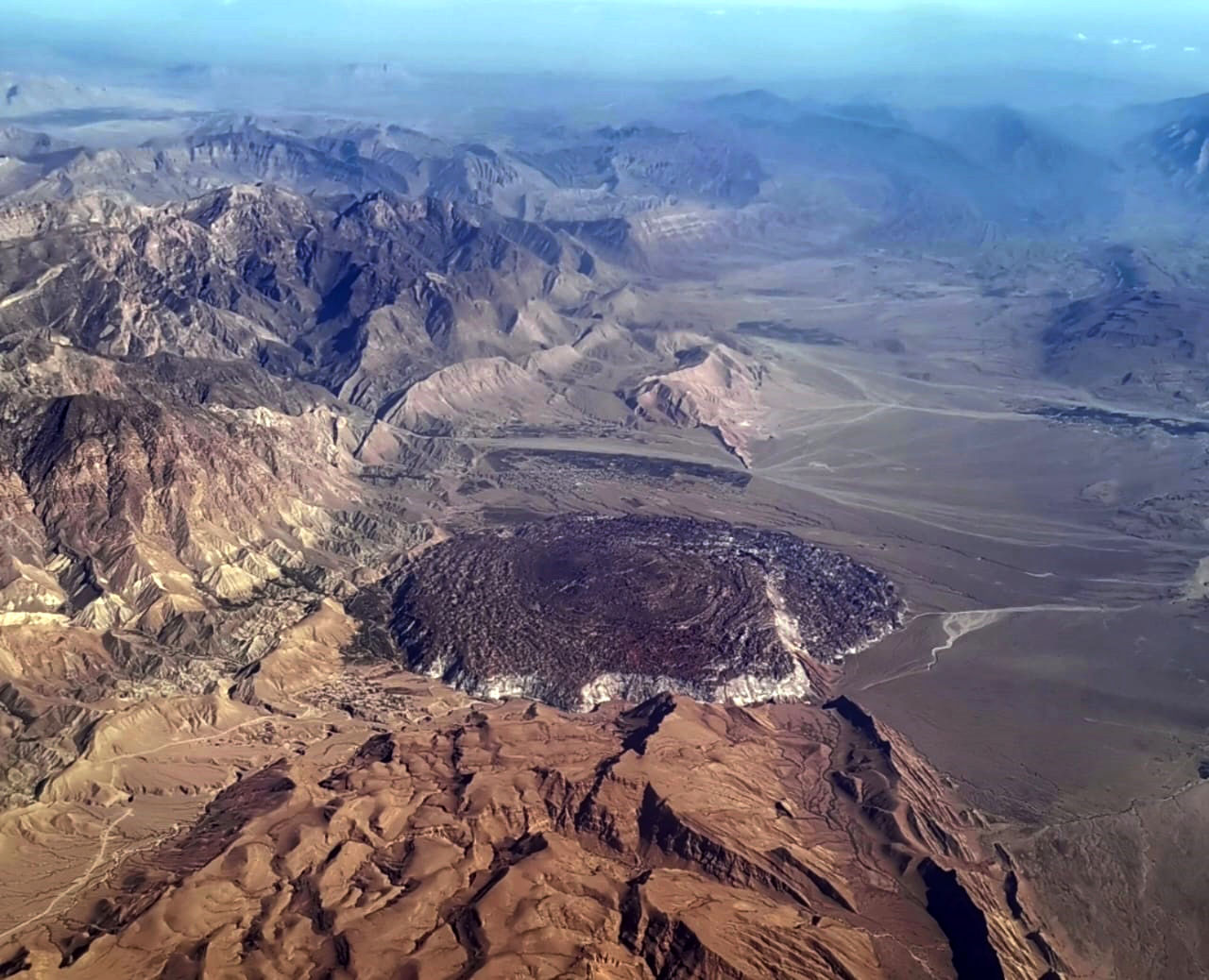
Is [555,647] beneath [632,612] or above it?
beneath

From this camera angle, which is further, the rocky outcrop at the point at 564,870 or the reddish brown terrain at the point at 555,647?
the reddish brown terrain at the point at 555,647

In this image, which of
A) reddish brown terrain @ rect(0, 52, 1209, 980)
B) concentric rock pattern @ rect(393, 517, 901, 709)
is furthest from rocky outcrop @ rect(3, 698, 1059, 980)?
concentric rock pattern @ rect(393, 517, 901, 709)

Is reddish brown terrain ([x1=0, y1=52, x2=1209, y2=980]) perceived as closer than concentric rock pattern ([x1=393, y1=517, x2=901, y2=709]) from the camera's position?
Yes

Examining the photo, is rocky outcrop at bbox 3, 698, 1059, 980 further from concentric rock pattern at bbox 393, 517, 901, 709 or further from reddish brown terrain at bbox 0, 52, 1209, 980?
concentric rock pattern at bbox 393, 517, 901, 709

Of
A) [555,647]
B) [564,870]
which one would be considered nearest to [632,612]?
[555,647]

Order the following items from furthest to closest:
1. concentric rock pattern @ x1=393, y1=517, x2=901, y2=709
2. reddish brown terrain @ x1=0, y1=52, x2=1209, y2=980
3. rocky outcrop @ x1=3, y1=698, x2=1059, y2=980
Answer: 1. concentric rock pattern @ x1=393, y1=517, x2=901, y2=709
2. reddish brown terrain @ x1=0, y1=52, x2=1209, y2=980
3. rocky outcrop @ x1=3, y1=698, x2=1059, y2=980

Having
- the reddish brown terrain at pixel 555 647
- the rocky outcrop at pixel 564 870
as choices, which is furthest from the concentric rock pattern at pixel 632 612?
the rocky outcrop at pixel 564 870

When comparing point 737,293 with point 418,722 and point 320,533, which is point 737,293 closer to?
point 320,533

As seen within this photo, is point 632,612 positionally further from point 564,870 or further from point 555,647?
point 564,870

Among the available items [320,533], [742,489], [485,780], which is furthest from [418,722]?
[742,489]

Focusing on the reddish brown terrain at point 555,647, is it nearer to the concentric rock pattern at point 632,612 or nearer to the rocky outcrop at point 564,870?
the rocky outcrop at point 564,870
